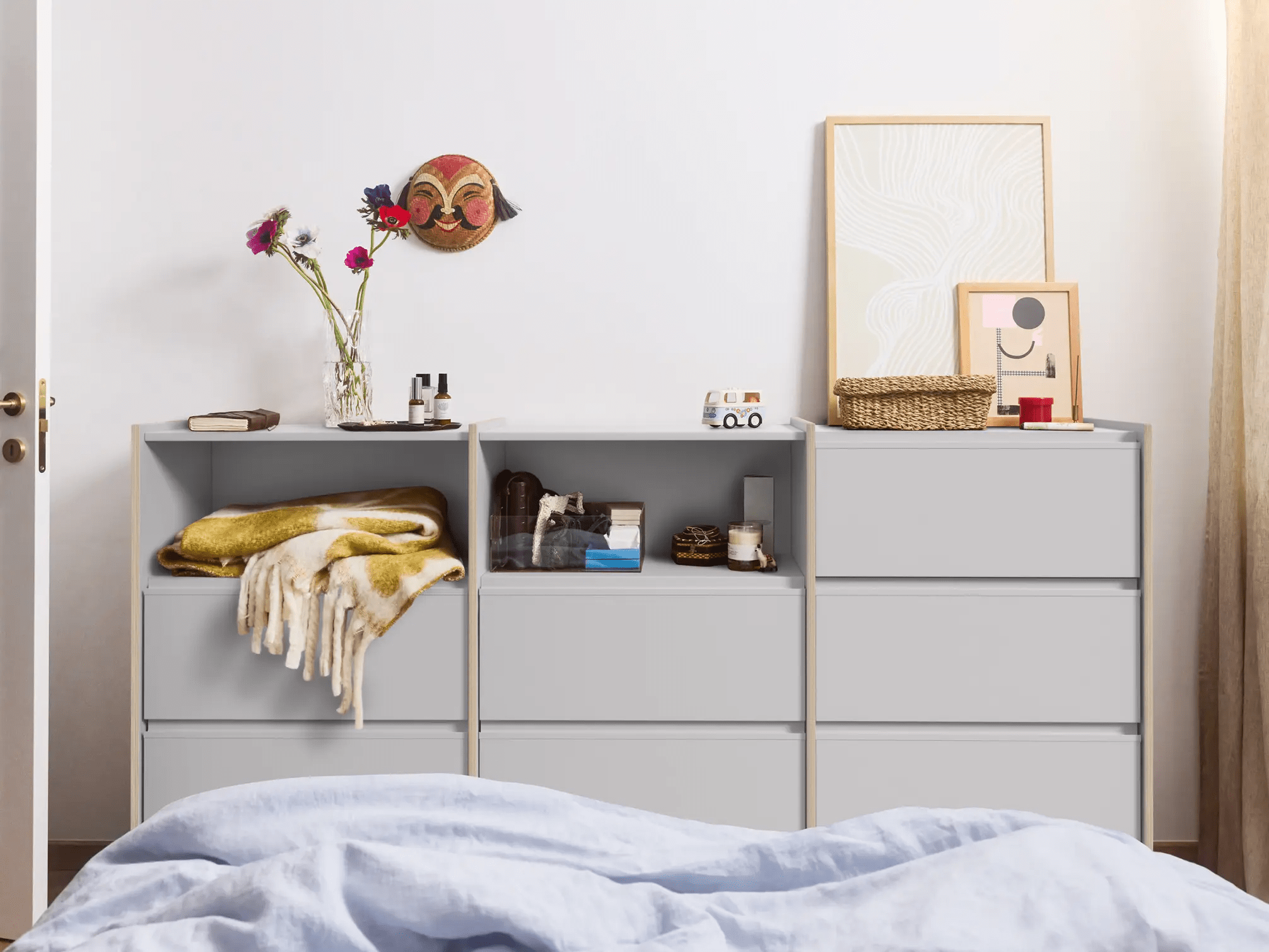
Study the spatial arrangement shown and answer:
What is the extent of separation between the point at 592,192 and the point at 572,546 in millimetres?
882

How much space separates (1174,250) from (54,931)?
98.3 inches

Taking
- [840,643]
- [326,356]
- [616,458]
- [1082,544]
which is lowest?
[840,643]

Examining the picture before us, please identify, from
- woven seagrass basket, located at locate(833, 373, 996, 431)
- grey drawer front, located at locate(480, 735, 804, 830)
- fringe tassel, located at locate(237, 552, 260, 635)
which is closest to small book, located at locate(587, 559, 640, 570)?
grey drawer front, located at locate(480, 735, 804, 830)

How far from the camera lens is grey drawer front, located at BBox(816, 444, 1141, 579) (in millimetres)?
1838

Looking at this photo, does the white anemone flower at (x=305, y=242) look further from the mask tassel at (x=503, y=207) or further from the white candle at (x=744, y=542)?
the white candle at (x=744, y=542)

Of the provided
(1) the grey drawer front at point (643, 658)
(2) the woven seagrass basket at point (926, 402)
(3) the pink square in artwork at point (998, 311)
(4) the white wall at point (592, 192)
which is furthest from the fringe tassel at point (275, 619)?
(3) the pink square in artwork at point (998, 311)

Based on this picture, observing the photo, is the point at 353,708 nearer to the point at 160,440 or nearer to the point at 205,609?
the point at 205,609

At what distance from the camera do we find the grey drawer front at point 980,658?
1.84m

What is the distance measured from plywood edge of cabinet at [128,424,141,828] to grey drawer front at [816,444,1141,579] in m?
1.38

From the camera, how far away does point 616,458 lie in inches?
88.4

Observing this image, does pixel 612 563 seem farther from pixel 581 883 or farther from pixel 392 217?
pixel 581 883

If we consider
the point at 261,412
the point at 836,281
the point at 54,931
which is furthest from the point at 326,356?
the point at 54,931

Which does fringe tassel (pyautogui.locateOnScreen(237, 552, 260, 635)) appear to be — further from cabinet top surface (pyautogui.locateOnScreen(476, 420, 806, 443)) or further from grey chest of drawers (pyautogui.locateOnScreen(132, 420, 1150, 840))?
cabinet top surface (pyautogui.locateOnScreen(476, 420, 806, 443))

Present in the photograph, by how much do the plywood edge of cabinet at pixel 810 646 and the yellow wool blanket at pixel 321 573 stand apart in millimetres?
719
